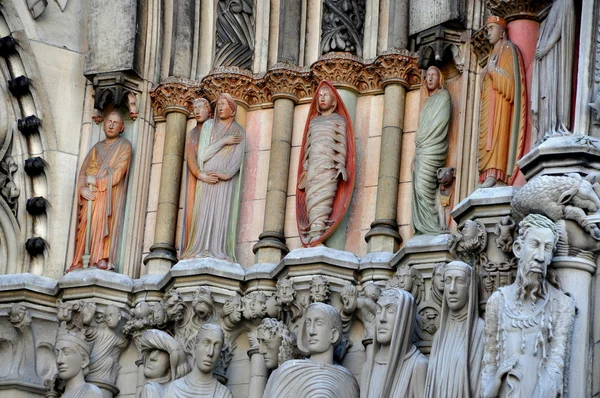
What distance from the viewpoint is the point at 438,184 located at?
1573 cm

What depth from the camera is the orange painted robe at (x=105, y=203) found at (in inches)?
666

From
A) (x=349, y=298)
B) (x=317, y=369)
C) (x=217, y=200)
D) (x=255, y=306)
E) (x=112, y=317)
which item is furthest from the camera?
(x=217, y=200)

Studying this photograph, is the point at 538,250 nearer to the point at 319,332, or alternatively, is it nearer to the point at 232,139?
the point at 319,332

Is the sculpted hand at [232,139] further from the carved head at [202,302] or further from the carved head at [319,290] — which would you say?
the carved head at [319,290]

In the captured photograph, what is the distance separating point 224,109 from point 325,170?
1.13 m

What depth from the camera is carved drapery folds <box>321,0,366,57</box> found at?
656 inches

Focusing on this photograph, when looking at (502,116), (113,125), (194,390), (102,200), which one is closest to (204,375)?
(194,390)

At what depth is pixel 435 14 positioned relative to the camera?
627 inches

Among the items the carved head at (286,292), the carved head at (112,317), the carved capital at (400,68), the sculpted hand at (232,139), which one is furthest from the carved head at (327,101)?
the carved head at (112,317)

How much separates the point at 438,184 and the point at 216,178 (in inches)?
75.9

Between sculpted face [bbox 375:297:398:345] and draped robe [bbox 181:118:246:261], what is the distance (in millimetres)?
1993

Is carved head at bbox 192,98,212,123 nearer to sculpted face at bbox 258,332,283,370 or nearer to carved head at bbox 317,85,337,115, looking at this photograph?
carved head at bbox 317,85,337,115

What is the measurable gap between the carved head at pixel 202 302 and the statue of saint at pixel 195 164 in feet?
2.19

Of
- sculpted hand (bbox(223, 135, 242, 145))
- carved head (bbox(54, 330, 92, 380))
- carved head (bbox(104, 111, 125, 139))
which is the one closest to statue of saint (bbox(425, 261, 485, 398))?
sculpted hand (bbox(223, 135, 242, 145))
